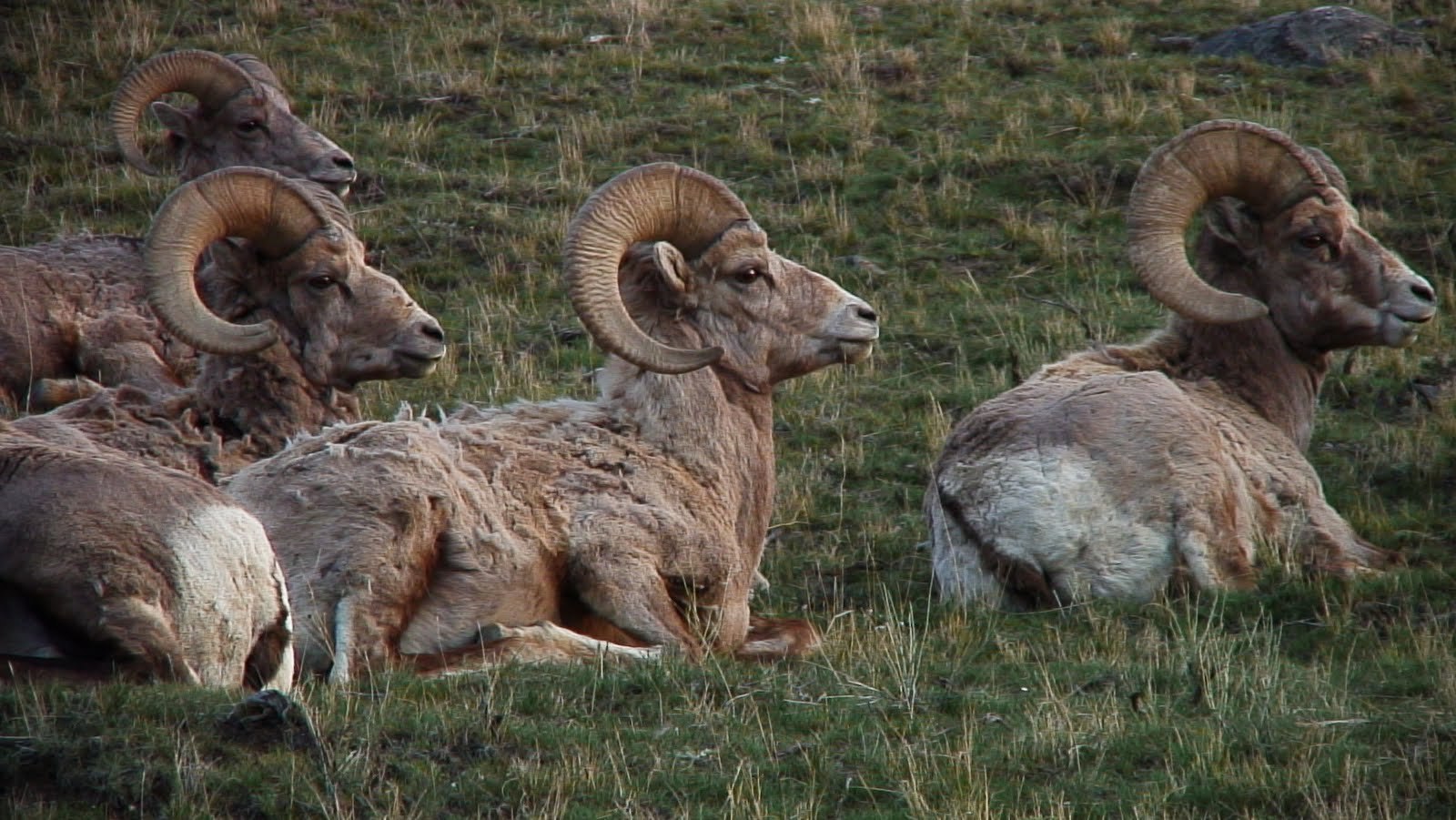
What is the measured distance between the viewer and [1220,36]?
18.6 metres

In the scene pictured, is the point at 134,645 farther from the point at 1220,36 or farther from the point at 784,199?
the point at 1220,36

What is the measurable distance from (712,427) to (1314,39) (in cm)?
1236

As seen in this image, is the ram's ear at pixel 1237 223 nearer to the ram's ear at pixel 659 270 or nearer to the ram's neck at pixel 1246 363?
the ram's neck at pixel 1246 363

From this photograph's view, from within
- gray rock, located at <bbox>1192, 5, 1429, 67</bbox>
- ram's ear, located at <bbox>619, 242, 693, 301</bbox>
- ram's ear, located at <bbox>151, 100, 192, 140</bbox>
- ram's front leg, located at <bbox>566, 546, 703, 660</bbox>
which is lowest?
gray rock, located at <bbox>1192, 5, 1429, 67</bbox>

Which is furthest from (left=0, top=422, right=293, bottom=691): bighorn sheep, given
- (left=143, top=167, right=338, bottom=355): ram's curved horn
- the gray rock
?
the gray rock

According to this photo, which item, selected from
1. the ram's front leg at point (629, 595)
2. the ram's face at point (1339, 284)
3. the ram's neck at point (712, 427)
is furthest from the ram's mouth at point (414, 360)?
the ram's face at point (1339, 284)

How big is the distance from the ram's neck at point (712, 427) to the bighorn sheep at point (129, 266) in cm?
327

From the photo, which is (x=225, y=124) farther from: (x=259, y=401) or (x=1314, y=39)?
(x=1314, y=39)

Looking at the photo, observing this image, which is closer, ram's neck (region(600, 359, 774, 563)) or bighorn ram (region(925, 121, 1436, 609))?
ram's neck (region(600, 359, 774, 563))

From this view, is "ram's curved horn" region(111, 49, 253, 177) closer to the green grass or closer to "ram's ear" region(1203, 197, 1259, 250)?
the green grass

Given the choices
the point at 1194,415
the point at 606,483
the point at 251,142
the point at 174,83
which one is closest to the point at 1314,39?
the point at 1194,415

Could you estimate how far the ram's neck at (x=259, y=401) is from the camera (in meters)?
8.41

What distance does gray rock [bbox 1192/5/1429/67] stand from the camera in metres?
18.0

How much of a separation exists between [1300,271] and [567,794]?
252 inches
